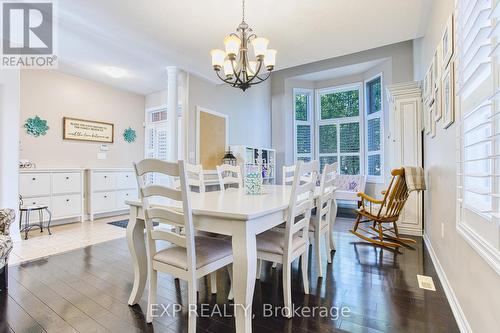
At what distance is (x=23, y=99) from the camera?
165 inches

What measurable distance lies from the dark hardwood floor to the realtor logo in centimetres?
272

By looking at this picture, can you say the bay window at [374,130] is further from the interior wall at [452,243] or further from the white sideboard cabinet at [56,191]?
the white sideboard cabinet at [56,191]

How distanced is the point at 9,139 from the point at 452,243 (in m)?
5.01

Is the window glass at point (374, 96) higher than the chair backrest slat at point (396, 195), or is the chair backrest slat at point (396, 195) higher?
the window glass at point (374, 96)

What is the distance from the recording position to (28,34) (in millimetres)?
3365

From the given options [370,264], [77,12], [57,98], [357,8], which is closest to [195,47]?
[77,12]

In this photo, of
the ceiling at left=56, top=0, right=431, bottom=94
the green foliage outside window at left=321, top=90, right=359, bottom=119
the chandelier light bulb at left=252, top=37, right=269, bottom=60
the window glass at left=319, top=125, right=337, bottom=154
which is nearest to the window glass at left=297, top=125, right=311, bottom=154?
the window glass at left=319, top=125, right=337, bottom=154

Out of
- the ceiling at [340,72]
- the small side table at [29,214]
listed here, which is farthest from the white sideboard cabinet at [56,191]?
the ceiling at [340,72]

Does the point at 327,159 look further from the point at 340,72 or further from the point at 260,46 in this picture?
the point at 260,46

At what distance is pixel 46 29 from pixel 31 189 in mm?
2355

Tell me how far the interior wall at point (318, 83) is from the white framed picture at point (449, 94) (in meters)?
2.94

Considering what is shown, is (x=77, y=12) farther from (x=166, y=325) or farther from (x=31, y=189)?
(x=166, y=325)

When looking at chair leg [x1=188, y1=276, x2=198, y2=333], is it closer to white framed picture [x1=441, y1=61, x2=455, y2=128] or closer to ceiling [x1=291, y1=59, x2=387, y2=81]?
white framed picture [x1=441, y1=61, x2=455, y2=128]

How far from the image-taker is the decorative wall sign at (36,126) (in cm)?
423
